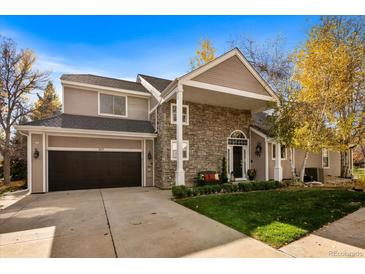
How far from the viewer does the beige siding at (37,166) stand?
8.77 m

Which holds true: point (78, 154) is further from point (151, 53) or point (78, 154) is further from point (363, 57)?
point (363, 57)

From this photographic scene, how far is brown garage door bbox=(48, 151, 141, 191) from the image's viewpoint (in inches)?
363

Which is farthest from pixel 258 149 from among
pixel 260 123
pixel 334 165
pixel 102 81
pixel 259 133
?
pixel 102 81

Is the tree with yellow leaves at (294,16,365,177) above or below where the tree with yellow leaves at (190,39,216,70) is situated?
below

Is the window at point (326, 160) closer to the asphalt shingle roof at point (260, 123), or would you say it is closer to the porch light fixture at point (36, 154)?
the asphalt shingle roof at point (260, 123)

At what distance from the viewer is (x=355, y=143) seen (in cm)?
980

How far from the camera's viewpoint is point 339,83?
A: 30.2 feet

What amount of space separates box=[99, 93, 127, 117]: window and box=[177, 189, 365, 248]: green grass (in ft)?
24.0

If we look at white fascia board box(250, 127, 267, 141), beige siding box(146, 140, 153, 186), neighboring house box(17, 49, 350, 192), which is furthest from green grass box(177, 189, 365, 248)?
white fascia board box(250, 127, 267, 141)

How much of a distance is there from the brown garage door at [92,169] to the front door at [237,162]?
238 inches

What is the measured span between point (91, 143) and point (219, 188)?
6.92 meters

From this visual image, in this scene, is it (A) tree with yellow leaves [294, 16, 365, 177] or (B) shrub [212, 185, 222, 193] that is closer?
(B) shrub [212, 185, 222, 193]

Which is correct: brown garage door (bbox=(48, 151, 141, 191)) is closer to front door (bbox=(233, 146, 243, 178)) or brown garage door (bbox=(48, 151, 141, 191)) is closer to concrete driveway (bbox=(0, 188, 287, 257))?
concrete driveway (bbox=(0, 188, 287, 257))

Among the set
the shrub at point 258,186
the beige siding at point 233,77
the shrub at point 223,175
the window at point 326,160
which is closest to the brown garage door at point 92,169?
the shrub at point 223,175
